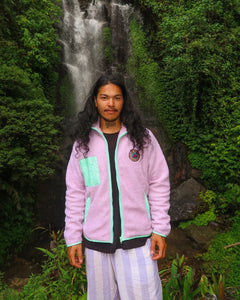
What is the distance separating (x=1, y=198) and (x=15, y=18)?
5055mm

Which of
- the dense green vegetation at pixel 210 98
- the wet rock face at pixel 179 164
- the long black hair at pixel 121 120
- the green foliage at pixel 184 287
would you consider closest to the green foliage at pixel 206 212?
the dense green vegetation at pixel 210 98

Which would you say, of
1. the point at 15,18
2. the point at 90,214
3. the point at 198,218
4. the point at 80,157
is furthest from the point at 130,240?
the point at 15,18

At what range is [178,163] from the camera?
762 centimetres

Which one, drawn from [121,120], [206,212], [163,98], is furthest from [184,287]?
[163,98]

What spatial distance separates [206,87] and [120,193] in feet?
20.8

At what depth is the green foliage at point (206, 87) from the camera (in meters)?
6.41

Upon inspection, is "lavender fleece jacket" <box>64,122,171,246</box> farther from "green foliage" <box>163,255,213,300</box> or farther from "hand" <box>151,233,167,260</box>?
"green foliage" <box>163,255,213,300</box>

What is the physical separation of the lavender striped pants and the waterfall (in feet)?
23.5

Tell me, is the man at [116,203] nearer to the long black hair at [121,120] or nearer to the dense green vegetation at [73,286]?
the long black hair at [121,120]

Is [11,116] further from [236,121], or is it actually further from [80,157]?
[236,121]

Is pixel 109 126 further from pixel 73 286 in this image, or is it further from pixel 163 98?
pixel 163 98

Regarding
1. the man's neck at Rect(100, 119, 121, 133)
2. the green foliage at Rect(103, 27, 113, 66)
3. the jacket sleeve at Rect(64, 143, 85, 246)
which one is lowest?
the jacket sleeve at Rect(64, 143, 85, 246)

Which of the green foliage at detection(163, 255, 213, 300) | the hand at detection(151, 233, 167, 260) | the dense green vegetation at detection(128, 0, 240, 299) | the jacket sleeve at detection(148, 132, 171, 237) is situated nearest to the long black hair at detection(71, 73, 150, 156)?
the jacket sleeve at detection(148, 132, 171, 237)

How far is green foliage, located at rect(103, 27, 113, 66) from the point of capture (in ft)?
30.2
